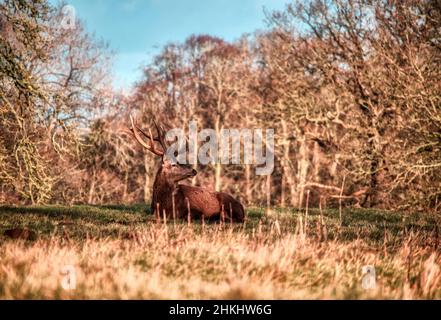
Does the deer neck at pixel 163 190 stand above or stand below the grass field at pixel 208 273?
above

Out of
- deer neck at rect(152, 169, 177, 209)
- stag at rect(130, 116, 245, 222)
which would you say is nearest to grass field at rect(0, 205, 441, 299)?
stag at rect(130, 116, 245, 222)

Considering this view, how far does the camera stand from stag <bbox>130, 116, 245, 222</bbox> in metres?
10.4

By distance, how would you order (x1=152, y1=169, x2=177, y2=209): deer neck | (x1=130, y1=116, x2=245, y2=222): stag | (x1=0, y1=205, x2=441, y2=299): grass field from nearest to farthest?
(x1=0, y1=205, x2=441, y2=299): grass field
(x1=130, y1=116, x2=245, y2=222): stag
(x1=152, y1=169, x2=177, y2=209): deer neck

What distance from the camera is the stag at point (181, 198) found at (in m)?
10.4

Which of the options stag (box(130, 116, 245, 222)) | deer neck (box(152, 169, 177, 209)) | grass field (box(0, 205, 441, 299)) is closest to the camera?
grass field (box(0, 205, 441, 299))

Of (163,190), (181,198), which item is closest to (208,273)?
(181,198)

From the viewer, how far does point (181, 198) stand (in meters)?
10.5

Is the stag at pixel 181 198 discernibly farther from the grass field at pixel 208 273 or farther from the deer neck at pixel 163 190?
the grass field at pixel 208 273

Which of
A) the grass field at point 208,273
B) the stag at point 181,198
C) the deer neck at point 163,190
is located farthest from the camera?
the deer neck at point 163,190

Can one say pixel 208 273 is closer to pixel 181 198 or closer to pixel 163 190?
pixel 181 198

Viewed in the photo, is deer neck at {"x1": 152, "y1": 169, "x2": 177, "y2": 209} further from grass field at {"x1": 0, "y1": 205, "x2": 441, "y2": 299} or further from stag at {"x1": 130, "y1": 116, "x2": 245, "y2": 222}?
grass field at {"x1": 0, "y1": 205, "x2": 441, "y2": 299}

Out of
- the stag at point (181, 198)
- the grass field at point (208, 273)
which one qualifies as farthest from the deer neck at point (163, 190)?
the grass field at point (208, 273)
